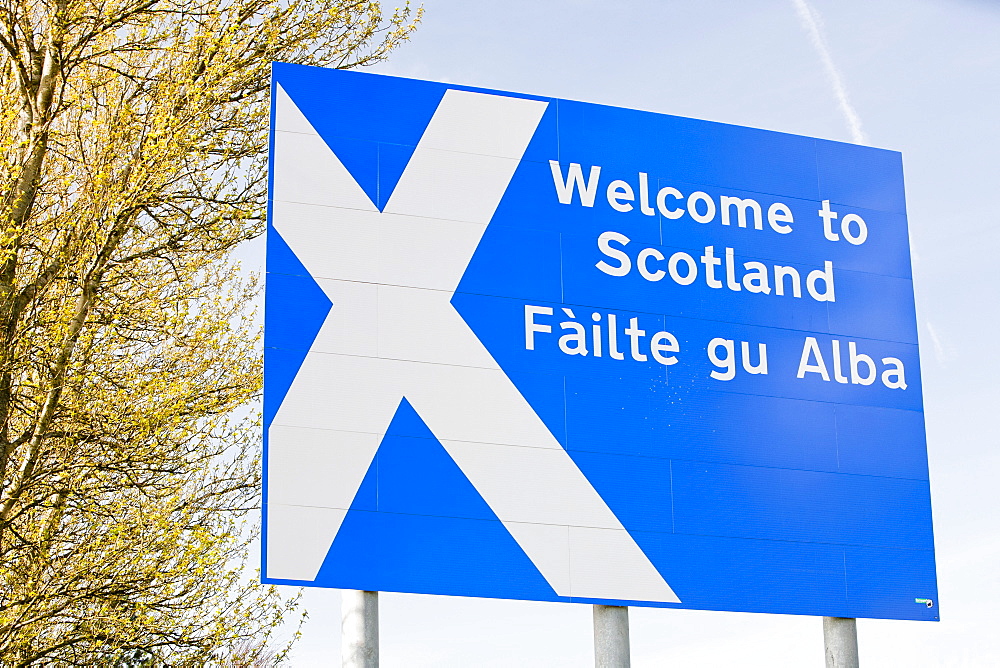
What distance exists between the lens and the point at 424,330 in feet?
19.9

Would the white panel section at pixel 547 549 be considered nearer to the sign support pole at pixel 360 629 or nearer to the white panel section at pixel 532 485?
the white panel section at pixel 532 485

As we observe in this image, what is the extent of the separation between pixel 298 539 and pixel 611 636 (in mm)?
1531

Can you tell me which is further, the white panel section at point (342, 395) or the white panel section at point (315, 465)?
the white panel section at point (342, 395)

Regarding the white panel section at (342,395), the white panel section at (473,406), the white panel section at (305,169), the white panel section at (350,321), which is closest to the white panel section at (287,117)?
the white panel section at (305,169)

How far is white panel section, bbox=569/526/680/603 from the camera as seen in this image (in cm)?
602

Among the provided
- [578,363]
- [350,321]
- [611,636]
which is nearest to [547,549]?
[611,636]

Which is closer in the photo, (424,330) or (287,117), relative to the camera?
(424,330)

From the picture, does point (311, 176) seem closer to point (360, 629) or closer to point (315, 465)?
point (315, 465)

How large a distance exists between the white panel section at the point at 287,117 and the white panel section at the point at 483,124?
22.0 inches

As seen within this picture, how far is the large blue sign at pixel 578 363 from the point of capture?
5.82m

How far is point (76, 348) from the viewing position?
24.7 feet

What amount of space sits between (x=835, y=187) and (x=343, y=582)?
3503 millimetres

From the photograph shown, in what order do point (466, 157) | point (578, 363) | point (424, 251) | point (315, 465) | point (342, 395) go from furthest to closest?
point (466, 157), point (578, 363), point (424, 251), point (342, 395), point (315, 465)

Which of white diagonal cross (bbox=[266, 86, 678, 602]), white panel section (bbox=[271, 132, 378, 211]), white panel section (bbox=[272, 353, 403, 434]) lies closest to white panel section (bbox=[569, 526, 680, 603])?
white diagonal cross (bbox=[266, 86, 678, 602])
